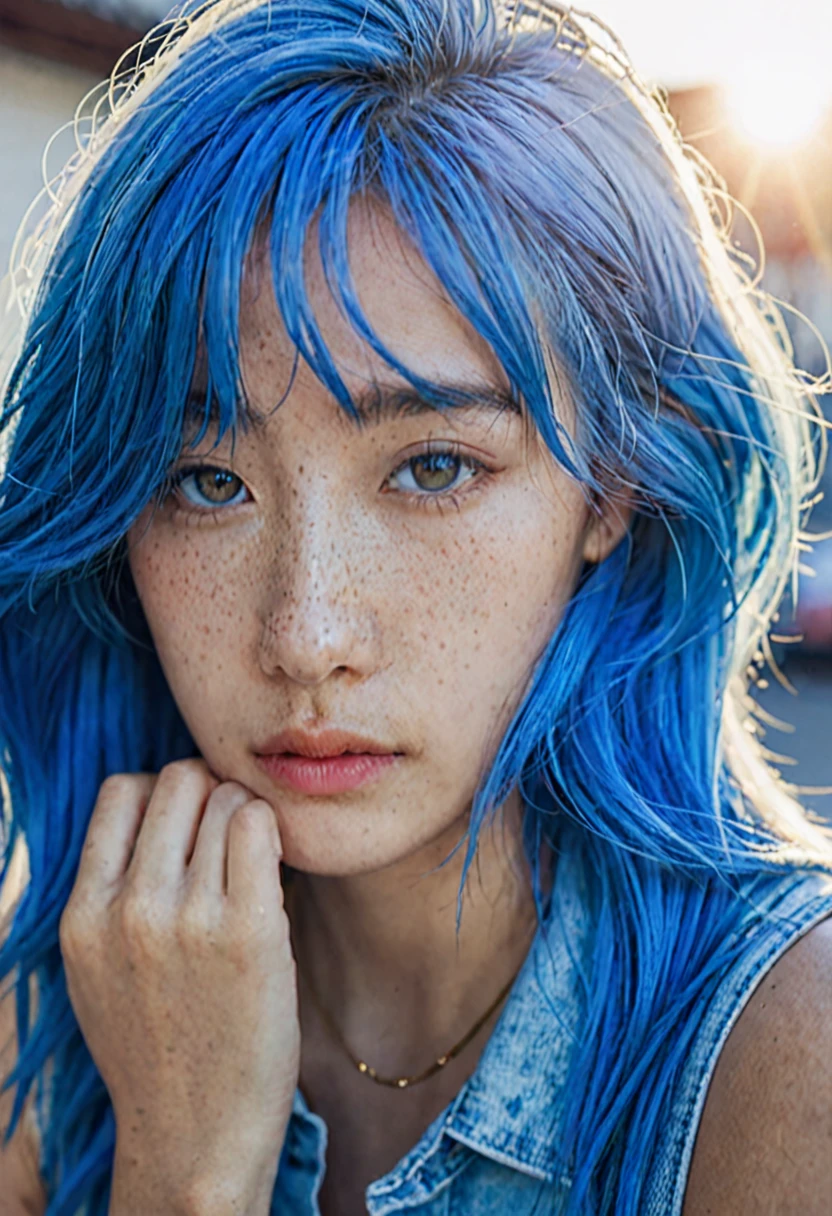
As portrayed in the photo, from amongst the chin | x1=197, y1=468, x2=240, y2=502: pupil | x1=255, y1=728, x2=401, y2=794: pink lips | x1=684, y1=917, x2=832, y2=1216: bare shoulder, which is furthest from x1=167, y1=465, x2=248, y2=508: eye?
x1=684, y1=917, x2=832, y2=1216: bare shoulder

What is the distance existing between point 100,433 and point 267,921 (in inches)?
27.0

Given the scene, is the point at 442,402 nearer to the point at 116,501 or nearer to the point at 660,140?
the point at 116,501

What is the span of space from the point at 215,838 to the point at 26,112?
477 centimetres

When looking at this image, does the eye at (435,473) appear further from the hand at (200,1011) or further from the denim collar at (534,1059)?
the denim collar at (534,1059)

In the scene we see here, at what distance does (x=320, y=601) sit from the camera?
1.44 meters

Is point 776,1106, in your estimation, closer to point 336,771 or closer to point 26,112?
point 336,771

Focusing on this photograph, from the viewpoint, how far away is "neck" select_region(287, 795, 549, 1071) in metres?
1.77

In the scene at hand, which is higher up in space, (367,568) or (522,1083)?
(367,568)

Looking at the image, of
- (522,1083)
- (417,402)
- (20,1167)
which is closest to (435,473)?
(417,402)

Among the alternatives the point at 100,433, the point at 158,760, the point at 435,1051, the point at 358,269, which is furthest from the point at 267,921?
the point at 358,269

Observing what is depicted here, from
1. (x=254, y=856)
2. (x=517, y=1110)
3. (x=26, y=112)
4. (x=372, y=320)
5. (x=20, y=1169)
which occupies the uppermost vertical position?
(x=26, y=112)

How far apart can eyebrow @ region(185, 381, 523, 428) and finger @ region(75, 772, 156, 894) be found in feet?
2.13

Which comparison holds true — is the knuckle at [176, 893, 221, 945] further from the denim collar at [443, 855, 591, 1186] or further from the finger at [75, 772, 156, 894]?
the denim collar at [443, 855, 591, 1186]

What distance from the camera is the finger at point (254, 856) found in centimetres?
158
